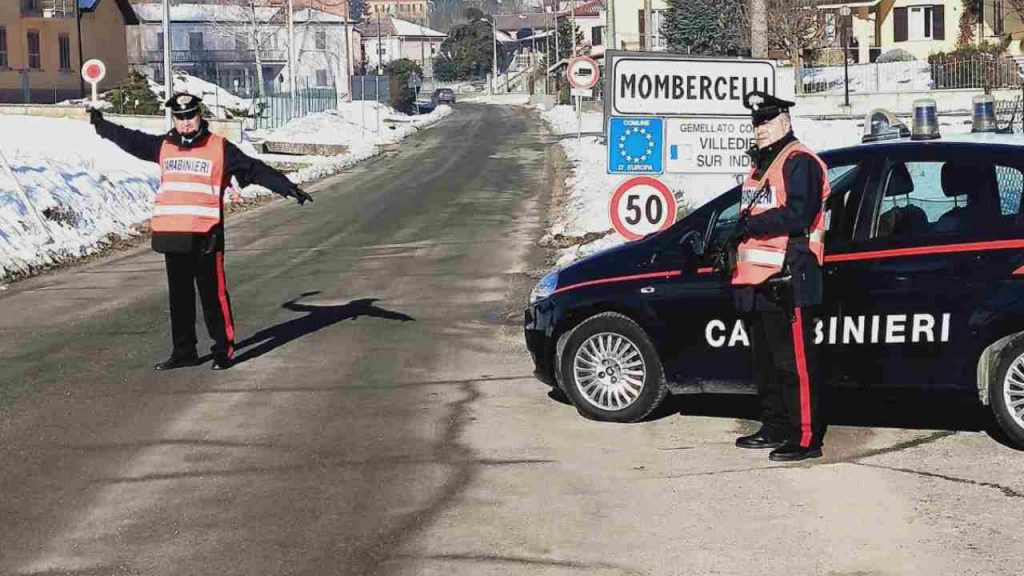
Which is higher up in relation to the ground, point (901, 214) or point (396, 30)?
point (396, 30)

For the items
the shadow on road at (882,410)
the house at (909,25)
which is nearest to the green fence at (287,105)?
the house at (909,25)

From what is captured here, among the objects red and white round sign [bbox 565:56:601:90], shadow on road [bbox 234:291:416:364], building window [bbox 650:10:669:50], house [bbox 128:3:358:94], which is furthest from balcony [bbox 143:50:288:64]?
shadow on road [bbox 234:291:416:364]

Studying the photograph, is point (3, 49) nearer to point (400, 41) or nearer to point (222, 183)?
point (222, 183)

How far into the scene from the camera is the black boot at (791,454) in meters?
7.75

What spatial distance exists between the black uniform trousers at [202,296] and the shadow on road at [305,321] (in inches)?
15.8

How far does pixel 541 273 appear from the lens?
1677 centimetres

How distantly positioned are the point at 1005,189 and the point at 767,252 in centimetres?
128

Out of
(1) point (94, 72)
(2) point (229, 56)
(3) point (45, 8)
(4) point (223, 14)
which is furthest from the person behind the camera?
(2) point (229, 56)

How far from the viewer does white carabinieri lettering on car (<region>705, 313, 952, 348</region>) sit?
7809 mm

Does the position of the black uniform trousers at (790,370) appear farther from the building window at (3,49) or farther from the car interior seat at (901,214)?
the building window at (3,49)

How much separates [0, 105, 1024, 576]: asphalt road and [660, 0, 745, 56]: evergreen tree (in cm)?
6607

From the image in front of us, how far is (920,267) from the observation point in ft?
25.6

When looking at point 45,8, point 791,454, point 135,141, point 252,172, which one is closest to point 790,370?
point 791,454

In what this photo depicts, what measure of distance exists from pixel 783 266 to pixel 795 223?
28 centimetres
